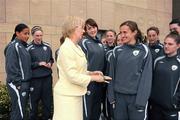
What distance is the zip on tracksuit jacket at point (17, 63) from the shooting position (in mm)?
6992

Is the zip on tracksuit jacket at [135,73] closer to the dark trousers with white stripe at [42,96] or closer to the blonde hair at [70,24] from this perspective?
the blonde hair at [70,24]

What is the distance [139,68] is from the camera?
18.5ft

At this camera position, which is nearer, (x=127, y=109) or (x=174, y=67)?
(x=127, y=109)

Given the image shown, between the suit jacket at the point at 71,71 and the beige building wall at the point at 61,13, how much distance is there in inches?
209

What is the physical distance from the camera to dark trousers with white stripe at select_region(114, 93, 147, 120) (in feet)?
18.4

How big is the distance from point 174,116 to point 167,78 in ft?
1.92

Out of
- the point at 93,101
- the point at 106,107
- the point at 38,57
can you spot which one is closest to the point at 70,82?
the point at 93,101

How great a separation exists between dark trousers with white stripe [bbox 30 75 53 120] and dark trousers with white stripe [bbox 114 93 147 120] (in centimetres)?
259

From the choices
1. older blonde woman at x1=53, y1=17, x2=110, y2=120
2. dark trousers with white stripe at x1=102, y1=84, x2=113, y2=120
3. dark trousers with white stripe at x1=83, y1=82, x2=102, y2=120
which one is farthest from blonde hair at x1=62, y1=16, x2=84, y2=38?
dark trousers with white stripe at x1=102, y1=84, x2=113, y2=120

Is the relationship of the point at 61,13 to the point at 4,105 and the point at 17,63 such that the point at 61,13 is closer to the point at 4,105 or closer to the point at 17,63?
the point at 4,105

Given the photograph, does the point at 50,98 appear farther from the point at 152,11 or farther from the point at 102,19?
the point at 152,11

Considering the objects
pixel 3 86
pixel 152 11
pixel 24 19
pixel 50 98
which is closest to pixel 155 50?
pixel 50 98

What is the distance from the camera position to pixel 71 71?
190 inches

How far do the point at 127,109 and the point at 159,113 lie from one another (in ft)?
2.11
